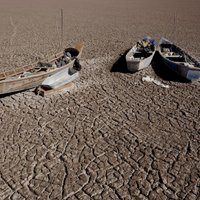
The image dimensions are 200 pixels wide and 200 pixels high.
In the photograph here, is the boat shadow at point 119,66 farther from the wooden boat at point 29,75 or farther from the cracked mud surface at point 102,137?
the wooden boat at point 29,75

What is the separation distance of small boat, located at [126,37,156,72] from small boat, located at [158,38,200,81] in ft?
1.98

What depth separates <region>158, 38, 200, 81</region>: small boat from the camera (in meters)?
13.1

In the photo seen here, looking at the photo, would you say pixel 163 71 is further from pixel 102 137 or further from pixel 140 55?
pixel 102 137

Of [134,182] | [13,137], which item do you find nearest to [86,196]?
[134,182]

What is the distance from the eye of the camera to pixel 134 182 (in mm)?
7492

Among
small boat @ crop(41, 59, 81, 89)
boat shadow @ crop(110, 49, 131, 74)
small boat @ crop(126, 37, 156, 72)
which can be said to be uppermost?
small boat @ crop(126, 37, 156, 72)

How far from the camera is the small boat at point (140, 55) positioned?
45.9 feet

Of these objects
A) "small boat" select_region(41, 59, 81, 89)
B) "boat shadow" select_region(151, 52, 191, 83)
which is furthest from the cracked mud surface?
"small boat" select_region(41, 59, 81, 89)

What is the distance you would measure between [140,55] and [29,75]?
23.3ft

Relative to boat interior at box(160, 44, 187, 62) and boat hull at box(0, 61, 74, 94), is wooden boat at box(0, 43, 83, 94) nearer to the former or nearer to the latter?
boat hull at box(0, 61, 74, 94)

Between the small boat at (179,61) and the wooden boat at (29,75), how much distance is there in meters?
5.17

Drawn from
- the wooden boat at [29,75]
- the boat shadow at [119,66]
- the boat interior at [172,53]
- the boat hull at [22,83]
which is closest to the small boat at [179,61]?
the boat interior at [172,53]

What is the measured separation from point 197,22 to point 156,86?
16.5 meters

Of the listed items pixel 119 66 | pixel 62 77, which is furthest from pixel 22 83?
pixel 119 66
